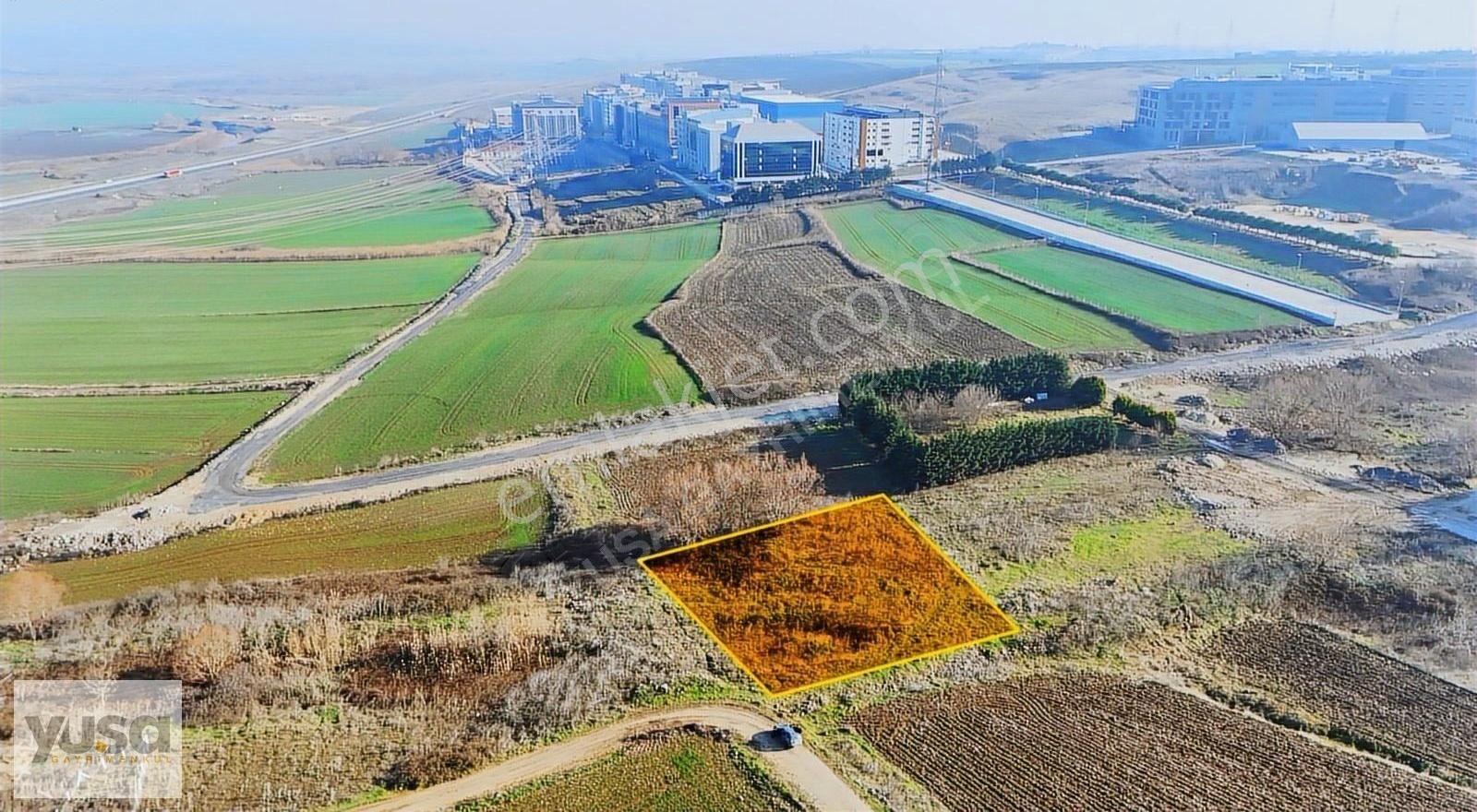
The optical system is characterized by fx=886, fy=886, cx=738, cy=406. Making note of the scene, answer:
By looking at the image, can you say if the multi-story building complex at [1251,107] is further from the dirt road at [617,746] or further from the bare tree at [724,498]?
the dirt road at [617,746]

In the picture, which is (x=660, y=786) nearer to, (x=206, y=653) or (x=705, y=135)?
(x=206, y=653)

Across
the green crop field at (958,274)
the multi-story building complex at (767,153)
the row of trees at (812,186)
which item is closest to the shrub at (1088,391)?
the green crop field at (958,274)

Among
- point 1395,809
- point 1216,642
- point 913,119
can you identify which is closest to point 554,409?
point 1216,642

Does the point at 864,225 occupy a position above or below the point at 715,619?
above

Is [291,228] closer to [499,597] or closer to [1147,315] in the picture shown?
[499,597]

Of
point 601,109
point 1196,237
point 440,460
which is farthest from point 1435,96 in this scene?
point 440,460

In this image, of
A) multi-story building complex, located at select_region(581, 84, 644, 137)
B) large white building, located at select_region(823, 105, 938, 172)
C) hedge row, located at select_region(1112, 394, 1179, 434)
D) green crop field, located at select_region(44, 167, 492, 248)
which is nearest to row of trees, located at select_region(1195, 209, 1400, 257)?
large white building, located at select_region(823, 105, 938, 172)

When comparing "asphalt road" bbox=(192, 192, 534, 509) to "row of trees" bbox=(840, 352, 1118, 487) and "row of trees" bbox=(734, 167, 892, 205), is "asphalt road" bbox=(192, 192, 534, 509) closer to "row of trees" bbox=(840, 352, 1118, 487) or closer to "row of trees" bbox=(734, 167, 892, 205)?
"row of trees" bbox=(840, 352, 1118, 487)
